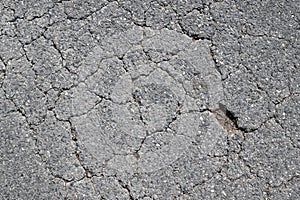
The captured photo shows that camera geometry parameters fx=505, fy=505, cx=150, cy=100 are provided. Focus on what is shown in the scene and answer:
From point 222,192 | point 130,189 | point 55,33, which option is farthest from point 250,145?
point 55,33

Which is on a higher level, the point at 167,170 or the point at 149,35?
the point at 149,35

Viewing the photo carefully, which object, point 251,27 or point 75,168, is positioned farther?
point 251,27

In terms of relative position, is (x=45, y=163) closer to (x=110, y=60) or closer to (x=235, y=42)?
(x=110, y=60)

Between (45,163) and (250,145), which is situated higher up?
(250,145)

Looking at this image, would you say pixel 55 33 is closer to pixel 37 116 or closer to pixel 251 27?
pixel 37 116

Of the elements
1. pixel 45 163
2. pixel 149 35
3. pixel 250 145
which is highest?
pixel 149 35

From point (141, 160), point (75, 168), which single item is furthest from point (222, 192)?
point (75, 168)
